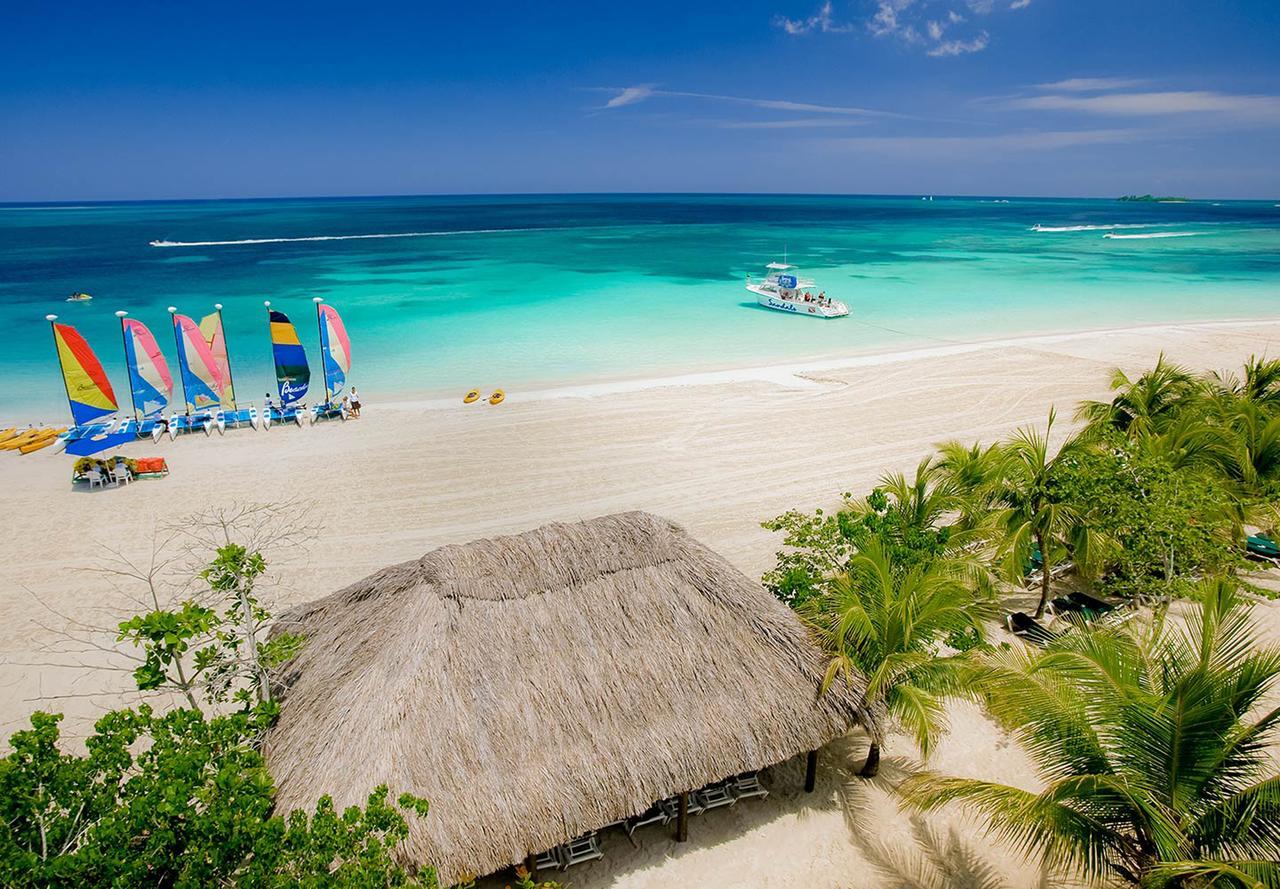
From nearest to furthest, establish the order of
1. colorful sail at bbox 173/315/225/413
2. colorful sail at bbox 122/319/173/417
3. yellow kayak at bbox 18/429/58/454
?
yellow kayak at bbox 18/429/58/454, colorful sail at bbox 122/319/173/417, colorful sail at bbox 173/315/225/413

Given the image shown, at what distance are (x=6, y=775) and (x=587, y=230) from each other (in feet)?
269

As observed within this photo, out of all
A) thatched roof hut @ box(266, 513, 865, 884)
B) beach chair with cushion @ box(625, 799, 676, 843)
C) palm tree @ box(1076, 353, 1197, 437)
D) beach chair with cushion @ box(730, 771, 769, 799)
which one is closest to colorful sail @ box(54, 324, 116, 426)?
thatched roof hut @ box(266, 513, 865, 884)

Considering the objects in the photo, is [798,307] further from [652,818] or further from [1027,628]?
[652,818]

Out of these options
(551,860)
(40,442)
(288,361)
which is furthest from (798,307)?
(551,860)

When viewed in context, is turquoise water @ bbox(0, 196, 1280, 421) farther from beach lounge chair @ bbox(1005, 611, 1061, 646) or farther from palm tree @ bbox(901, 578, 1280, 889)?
palm tree @ bbox(901, 578, 1280, 889)

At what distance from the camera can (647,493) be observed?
13.4 meters

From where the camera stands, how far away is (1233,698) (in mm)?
4141

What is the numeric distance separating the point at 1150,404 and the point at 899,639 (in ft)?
26.7

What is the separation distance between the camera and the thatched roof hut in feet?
18.0

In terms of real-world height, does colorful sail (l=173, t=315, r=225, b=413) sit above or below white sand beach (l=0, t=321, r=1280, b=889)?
above

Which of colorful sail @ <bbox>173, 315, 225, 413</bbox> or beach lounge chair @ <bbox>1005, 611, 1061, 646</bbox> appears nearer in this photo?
beach lounge chair @ <bbox>1005, 611, 1061, 646</bbox>

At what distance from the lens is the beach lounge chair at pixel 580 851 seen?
6078 millimetres

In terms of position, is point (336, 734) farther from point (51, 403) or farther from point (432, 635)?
point (51, 403)

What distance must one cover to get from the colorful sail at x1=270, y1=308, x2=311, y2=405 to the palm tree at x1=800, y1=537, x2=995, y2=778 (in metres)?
14.8
